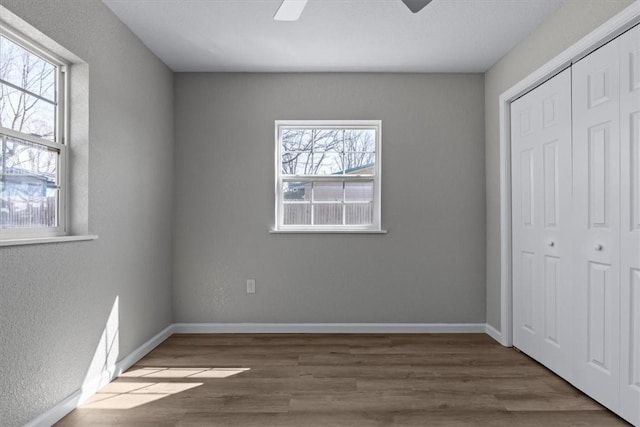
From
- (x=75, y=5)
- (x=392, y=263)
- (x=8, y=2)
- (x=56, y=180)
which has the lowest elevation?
(x=392, y=263)

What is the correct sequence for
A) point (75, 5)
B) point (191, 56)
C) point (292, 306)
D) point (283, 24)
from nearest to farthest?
point (75, 5) < point (283, 24) < point (191, 56) < point (292, 306)

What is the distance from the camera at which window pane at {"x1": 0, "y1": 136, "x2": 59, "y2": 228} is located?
218cm

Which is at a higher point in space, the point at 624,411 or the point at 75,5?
the point at 75,5

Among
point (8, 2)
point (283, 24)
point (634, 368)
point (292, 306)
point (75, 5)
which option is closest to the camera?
point (8, 2)

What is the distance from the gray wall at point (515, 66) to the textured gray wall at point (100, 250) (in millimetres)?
2943

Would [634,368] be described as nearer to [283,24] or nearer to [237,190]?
[283,24]

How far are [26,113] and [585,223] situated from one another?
3182 millimetres

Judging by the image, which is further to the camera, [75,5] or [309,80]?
[309,80]

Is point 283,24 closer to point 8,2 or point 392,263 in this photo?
point 8,2

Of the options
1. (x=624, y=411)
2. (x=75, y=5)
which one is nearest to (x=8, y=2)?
(x=75, y=5)

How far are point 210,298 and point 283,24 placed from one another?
8.24 ft

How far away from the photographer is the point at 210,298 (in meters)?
4.27

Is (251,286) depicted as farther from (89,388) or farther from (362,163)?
(89,388)

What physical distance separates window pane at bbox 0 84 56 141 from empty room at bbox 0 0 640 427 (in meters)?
0.01
